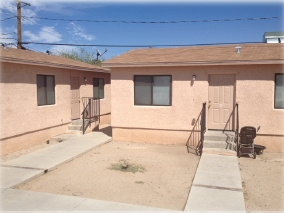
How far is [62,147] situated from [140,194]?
15.3 feet

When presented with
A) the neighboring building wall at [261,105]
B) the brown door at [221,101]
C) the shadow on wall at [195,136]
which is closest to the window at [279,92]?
the neighboring building wall at [261,105]

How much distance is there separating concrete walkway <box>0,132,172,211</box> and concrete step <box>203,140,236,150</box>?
3.90m

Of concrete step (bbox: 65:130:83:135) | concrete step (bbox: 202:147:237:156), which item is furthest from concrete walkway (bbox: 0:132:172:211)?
concrete step (bbox: 202:147:237:156)

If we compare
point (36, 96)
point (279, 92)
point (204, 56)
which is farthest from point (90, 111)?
point (279, 92)

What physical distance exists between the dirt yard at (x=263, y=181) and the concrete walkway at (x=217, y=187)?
21 cm

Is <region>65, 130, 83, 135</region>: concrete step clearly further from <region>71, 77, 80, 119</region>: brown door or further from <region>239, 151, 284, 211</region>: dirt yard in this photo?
<region>239, 151, 284, 211</region>: dirt yard

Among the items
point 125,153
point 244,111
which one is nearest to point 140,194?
point 125,153

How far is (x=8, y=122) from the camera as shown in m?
8.73

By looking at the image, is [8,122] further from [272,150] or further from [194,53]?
[272,150]

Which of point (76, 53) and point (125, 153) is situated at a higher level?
point (76, 53)

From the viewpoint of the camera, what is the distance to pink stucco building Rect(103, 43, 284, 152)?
8906 millimetres

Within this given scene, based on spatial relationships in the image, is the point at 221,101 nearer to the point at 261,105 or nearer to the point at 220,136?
the point at 261,105

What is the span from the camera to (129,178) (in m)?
6.41

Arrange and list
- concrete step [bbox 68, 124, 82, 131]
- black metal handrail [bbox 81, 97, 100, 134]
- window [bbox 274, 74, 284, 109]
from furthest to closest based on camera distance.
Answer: black metal handrail [bbox 81, 97, 100, 134], concrete step [bbox 68, 124, 82, 131], window [bbox 274, 74, 284, 109]
